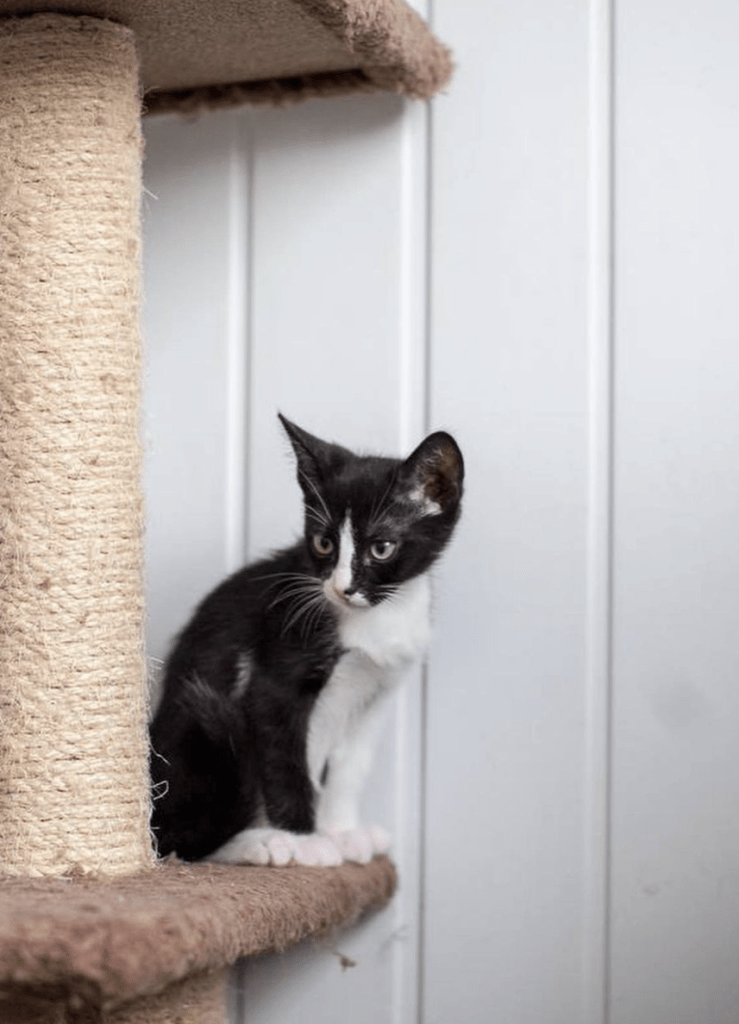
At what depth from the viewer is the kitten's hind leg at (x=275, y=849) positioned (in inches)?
55.1

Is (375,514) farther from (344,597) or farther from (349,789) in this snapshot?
(349,789)

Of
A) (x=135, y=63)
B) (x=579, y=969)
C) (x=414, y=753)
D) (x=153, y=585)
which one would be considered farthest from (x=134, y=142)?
(x=579, y=969)

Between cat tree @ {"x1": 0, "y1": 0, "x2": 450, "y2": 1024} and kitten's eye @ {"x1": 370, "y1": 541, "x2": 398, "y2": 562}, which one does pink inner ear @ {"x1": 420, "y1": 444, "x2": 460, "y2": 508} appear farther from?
cat tree @ {"x1": 0, "y1": 0, "x2": 450, "y2": 1024}

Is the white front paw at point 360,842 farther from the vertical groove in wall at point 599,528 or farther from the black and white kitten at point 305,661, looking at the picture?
the vertical groove in wall at point 599,528

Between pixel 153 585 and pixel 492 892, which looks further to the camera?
pixel 153 585

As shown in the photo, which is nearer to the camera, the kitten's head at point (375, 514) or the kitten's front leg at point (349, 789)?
the kitten's head at point (375, 514)

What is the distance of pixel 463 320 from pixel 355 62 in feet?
0.95

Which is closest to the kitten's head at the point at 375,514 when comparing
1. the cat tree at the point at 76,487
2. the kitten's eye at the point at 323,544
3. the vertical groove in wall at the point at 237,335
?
the kitten's eye at the point at 323,544

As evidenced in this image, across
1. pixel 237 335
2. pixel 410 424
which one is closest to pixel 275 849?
pixel 410 424

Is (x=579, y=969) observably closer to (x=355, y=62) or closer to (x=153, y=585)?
(x=153, y=585)

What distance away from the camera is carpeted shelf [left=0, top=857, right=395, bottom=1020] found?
1.04 metres

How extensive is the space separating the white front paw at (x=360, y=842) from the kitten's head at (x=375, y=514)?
10.5 inches

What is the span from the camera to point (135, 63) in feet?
4.46

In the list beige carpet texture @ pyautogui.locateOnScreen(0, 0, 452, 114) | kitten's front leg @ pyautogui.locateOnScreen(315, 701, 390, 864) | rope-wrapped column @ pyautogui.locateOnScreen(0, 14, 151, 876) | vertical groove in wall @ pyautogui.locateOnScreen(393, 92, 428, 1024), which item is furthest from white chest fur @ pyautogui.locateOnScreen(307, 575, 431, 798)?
beige carpet texture @ pyautogui.locateOnScreen(0, 0, 452, 114)
